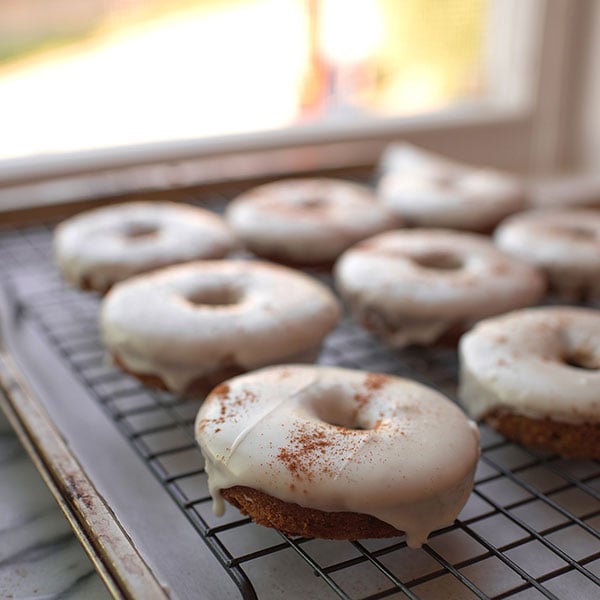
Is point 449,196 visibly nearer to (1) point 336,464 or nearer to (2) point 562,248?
(2) point 562,248

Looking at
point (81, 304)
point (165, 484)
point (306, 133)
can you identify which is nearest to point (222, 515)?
point (165, 484)

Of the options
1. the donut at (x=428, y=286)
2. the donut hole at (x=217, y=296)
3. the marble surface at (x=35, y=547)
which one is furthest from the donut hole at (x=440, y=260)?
the marble surface at (x=35, y=547)

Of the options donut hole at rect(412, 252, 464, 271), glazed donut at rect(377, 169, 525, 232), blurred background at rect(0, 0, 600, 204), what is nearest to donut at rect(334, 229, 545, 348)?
donut hole at rect(412, 252, 464, 271)

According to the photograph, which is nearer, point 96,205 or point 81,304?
point 81,304

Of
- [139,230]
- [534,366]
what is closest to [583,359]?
[534,366]

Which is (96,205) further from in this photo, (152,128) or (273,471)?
(273,471)

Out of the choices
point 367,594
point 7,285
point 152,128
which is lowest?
point 367,594
